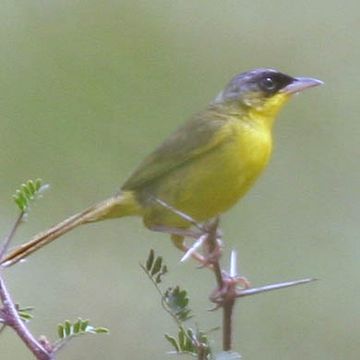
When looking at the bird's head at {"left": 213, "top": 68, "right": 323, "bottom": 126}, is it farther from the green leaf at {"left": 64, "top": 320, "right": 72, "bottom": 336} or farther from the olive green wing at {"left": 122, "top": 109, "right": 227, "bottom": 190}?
the green leaf at {"left": 64, "top": 320, "right": 72, "bottom": 336}

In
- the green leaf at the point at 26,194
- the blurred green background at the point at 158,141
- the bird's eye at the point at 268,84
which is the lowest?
the blurred green background at the point at 158,141

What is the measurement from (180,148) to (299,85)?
0.29 metres

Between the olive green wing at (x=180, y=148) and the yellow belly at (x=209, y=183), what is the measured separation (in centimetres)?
2

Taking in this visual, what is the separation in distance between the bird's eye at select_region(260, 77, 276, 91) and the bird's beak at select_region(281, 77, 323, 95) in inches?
0.9

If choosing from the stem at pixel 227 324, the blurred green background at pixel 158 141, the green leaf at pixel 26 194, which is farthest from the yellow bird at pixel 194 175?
the blurred green background at pixel 158 141

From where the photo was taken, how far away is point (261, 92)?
2.54m

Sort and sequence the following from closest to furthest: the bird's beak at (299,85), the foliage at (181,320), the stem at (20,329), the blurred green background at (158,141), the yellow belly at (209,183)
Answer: the stem at (20,329), the foliage at (181,320), the yellow belly at (209,183), the bird's beak at (299,85), the blurred green background at (158,141)

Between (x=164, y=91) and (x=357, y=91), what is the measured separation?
714 mm

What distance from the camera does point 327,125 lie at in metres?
4.16

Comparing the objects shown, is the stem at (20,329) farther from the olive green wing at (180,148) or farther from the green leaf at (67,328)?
the olive green wing at (180,148)

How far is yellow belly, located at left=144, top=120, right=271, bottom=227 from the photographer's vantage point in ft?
7.32

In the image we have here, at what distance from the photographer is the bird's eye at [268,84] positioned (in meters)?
2.49

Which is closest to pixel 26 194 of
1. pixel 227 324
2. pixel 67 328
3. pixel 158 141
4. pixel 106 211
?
pixel 67 328

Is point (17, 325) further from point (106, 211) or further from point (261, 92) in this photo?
point (261, 92)
